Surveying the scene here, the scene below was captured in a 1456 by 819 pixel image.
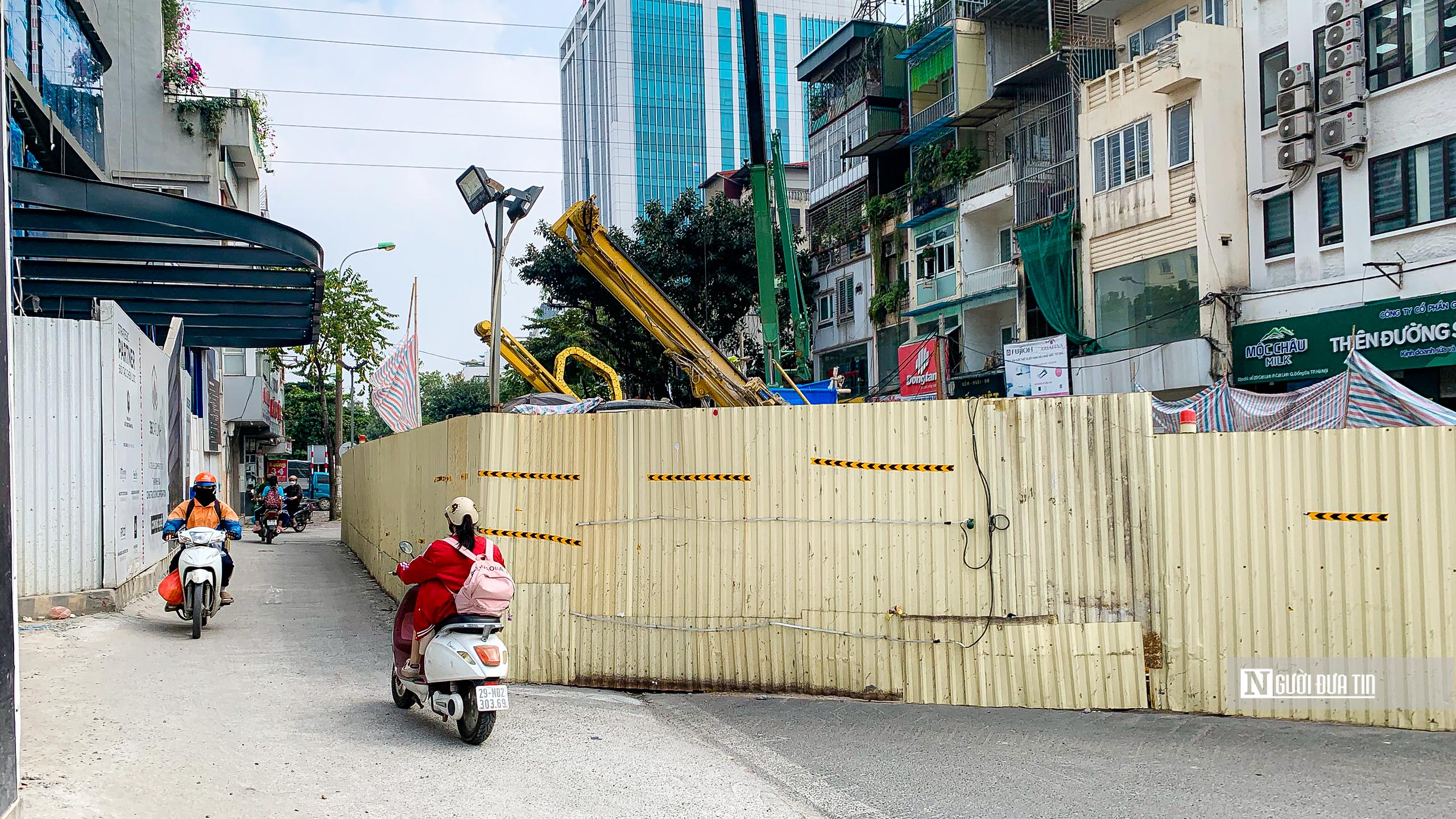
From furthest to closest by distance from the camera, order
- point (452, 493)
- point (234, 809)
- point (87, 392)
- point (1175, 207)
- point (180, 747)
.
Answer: point (1175, 207), point (87, 392), point (452, 493), point (180, 747), point (234, 809)

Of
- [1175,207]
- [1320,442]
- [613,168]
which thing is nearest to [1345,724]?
[1320,442]

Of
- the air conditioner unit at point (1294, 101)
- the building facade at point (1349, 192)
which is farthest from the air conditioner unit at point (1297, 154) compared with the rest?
the air conditioner unit at point (1294, 101)

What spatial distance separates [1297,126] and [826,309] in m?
21.3

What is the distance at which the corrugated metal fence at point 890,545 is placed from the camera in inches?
307

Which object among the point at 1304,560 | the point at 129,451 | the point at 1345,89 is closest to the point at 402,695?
the point at 1304,560

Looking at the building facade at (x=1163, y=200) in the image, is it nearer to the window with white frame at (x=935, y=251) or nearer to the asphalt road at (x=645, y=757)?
the window with white frame at (x=935, y=251)

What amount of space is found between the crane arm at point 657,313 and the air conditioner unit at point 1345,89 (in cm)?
1174

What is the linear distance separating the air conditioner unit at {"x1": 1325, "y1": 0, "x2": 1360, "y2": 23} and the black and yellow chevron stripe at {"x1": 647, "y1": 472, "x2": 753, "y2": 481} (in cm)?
1782

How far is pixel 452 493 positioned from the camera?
9.82 m

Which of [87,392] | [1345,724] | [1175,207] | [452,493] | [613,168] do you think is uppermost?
[613,168]

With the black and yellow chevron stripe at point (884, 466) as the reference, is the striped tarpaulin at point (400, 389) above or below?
above

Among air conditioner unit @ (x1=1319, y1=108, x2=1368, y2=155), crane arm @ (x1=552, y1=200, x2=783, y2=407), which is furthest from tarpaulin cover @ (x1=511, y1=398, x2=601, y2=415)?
air conditioner unit @ (x1=1319, y1=108, x2=1368, y2=155)

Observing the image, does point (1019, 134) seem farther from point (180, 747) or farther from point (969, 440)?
point (180, 747)

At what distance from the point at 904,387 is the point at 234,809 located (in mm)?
28011
